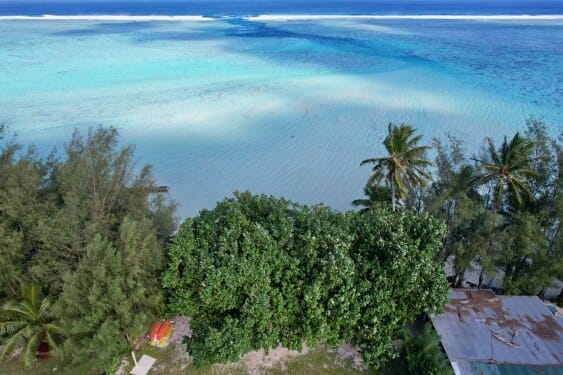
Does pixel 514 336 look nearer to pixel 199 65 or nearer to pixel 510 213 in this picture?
pixel 510 213

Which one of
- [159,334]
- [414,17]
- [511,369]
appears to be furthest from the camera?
[414,17]

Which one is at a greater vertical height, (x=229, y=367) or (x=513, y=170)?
(x=513, y=170)

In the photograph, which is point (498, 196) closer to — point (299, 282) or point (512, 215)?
point (512, 215)

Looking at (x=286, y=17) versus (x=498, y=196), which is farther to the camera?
(x=286, y=17)

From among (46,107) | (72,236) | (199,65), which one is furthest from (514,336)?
(199,65)

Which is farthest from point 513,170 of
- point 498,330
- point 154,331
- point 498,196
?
point 154,331

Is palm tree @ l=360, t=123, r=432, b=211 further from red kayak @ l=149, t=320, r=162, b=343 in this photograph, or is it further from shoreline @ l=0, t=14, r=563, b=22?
shoreline @ l=0, t=14, r=563, b=22

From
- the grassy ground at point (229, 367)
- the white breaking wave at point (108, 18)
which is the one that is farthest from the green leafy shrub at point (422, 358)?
the white breaking wave at point (108, 18)
